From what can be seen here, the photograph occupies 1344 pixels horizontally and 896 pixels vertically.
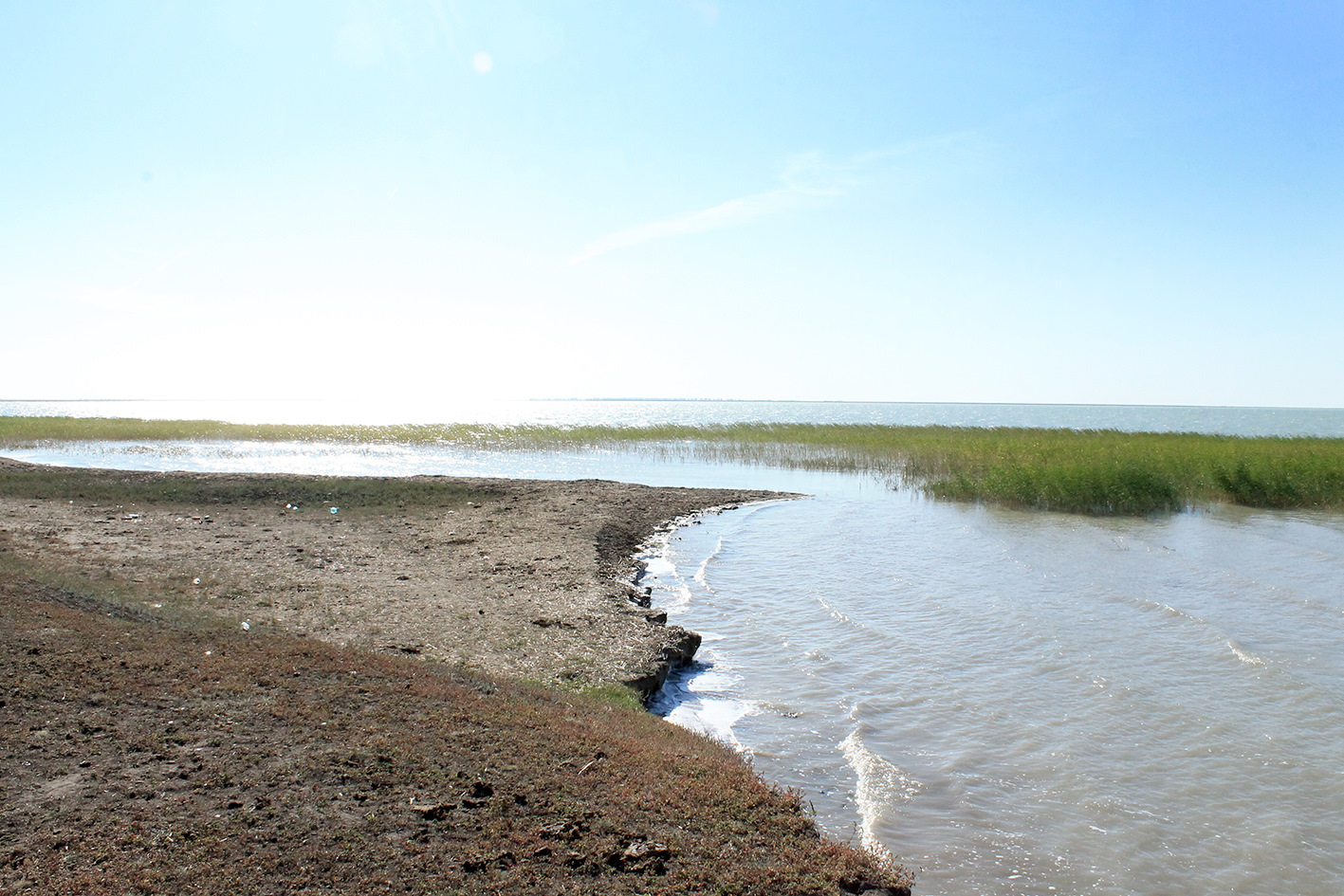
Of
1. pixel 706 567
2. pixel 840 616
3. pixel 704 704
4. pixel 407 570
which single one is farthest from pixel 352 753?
pixel 706 567

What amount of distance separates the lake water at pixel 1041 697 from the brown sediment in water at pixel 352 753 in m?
1.35

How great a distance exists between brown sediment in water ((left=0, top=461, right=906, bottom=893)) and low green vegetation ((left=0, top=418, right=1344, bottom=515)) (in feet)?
68.7

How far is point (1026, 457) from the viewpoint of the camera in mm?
30266

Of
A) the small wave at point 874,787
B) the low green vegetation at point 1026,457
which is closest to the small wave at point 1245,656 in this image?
the small wave at point 874,787

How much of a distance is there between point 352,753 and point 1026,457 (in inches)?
1180

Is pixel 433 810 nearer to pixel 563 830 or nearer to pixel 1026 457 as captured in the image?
Answer: pixel 563 830

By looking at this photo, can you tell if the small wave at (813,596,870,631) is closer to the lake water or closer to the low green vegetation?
the lake water

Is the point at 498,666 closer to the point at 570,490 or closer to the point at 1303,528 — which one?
the point at 570,490

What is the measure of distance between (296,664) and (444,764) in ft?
8.28

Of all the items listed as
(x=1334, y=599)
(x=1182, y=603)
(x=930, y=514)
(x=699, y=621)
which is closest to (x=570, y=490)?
(x=930, y=514)

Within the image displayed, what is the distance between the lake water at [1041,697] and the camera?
572 centimetres

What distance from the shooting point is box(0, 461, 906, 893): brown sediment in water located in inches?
155

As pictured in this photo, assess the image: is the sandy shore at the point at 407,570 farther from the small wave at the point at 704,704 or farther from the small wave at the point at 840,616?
the small wave at the point at 840,616

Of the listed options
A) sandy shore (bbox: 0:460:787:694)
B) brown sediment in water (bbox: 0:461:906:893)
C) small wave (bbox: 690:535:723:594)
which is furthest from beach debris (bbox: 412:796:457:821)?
small wave (bbox: 690:535:723:594)
